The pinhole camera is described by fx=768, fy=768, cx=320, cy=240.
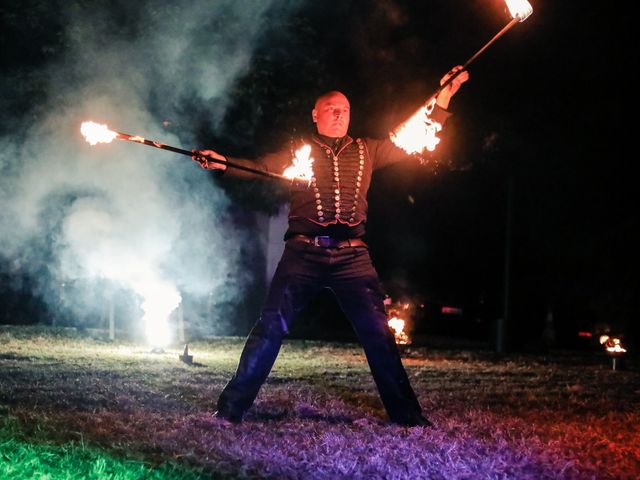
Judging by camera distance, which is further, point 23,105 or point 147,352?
point 23,105

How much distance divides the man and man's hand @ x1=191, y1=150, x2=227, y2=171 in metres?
0.01

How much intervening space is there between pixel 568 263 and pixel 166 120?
962 cm

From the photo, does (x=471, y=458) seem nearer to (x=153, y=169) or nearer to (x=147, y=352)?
(x=147, y=352)

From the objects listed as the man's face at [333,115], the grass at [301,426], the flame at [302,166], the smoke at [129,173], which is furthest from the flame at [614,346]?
the flame at [302,166]

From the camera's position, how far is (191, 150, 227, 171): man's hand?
4.94m

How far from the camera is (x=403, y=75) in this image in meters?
11.8

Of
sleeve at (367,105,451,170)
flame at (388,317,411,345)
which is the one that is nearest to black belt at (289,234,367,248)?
sleeve at (367,105,451,170)

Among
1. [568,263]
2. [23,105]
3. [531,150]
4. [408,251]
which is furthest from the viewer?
[408,251]

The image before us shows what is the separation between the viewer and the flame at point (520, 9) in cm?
477

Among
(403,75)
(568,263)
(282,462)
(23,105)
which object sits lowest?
(282,462)

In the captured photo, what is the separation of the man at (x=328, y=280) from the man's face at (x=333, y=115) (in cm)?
4

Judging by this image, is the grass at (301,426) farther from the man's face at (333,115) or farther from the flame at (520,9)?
the flame at (520,9)

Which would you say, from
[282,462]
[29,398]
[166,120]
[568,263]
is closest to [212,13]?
[166,120]

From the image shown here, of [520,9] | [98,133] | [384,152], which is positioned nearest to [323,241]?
[384,152]
